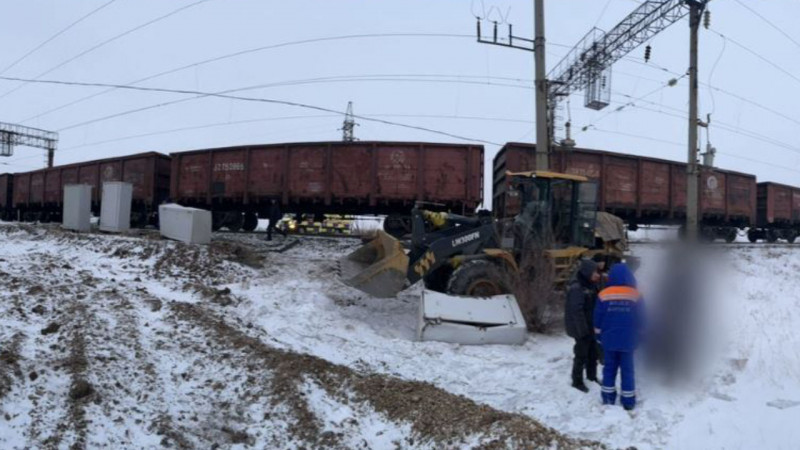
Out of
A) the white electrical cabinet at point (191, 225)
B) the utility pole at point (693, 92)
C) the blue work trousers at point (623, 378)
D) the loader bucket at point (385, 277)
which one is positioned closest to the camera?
the blue work trousers at point (623, 378)

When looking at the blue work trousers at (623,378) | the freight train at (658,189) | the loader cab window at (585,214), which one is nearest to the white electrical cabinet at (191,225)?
the freight train at (658,189)

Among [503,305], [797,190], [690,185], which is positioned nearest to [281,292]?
[503,305]

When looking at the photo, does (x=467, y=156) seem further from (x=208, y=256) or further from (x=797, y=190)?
(x=797, y=190)

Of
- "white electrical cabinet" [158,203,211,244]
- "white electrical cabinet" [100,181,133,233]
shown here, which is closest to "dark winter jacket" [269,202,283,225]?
"white electrical cabinet" [158,203,211,244]

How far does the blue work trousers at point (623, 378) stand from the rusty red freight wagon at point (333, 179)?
10170 millimetres

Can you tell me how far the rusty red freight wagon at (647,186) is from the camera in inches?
639

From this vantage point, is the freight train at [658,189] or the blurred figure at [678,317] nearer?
the blurred figure at [678,317]

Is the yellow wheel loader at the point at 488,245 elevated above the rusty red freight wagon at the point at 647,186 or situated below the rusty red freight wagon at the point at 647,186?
below

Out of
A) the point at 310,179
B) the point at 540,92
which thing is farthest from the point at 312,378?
the point at 310,179

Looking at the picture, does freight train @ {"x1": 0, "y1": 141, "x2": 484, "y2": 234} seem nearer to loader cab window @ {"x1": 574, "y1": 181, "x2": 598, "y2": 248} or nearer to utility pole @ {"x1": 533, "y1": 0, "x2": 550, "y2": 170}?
utility pole @ {"x1": 533, "y1": 0, "x2": 550, "y2": 170}

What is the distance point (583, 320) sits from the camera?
5227 millimetres

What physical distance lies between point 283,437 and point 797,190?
27.0 metres

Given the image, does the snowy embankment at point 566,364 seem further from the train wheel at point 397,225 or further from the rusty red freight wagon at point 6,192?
the rusty red freight wagon at point 6,192

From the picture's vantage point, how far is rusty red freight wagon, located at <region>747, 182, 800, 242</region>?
22031mm
